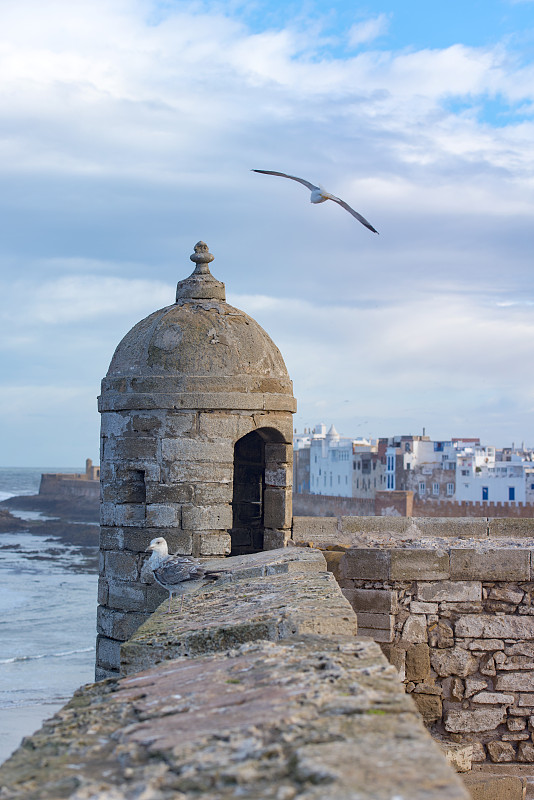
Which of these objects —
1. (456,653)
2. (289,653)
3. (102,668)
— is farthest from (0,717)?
(289,653)

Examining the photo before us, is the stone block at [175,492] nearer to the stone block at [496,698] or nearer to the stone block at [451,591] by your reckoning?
the stone block at [451,591]

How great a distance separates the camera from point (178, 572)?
5.57m

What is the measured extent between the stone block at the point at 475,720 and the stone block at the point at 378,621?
0.64 meters

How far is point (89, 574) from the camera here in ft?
130

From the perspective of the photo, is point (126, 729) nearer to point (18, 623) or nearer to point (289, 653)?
point (289, 653)

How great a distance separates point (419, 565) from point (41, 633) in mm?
21956

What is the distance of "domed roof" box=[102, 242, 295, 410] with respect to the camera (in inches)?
310

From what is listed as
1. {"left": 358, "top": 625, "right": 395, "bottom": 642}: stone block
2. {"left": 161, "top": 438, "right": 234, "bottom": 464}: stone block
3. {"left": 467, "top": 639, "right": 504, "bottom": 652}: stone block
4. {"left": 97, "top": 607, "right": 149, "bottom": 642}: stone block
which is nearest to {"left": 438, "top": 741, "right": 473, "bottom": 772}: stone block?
{"left": 467, "top": 639, "right": 504, "bottom": 652}: stone block

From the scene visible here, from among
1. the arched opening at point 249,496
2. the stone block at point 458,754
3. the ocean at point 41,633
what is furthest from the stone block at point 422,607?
the ocean at point 41,633

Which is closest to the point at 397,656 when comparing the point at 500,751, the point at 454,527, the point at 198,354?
the point at 500,751

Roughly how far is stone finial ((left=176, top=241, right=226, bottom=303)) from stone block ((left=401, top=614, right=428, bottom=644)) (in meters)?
3.72

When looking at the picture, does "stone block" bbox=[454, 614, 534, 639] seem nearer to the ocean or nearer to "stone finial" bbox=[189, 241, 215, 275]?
"stone finial" bbox=[189, 241, 215, 275]

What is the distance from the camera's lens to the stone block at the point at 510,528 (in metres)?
7.74

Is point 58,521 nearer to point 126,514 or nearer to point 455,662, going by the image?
point 126,514
